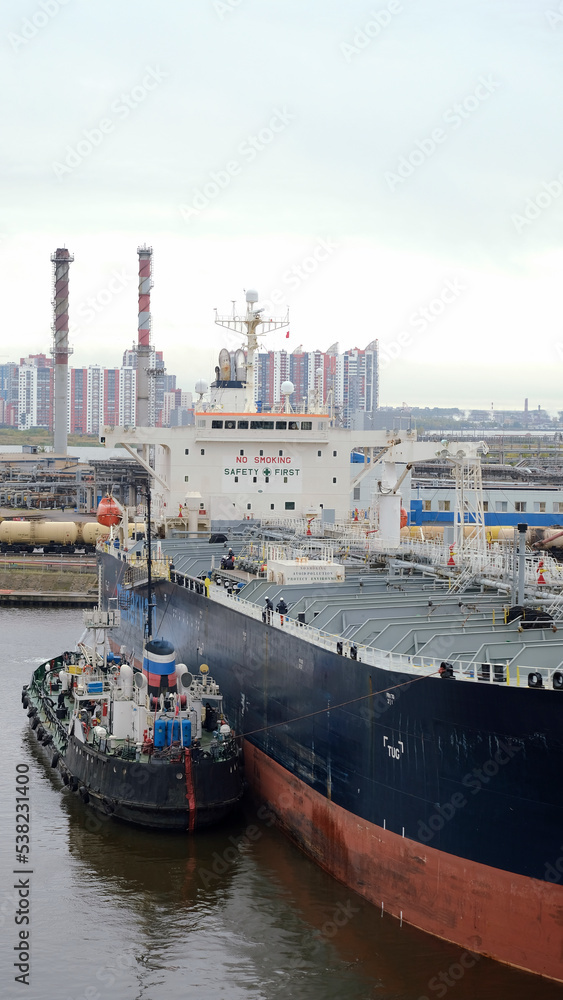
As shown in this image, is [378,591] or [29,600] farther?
[29,600]

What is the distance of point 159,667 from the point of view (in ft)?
67.2

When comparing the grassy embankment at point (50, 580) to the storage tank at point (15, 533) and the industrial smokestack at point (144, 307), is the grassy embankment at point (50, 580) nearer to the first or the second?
the storage tank at point (15, 533)

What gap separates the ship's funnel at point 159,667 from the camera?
804 inches

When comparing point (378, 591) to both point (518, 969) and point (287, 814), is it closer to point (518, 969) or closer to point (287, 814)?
point (287, 814)

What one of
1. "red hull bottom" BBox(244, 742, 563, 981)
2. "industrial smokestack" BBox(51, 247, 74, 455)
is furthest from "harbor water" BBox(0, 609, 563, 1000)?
"industrial smokestack" BBox(51, 247, 74, 455)

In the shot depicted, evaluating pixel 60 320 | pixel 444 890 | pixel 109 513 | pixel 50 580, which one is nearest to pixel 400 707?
pixel 444 890

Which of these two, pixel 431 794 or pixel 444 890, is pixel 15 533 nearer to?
pixel 431 794

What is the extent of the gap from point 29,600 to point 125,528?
56.3 feet

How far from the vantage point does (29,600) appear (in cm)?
5116

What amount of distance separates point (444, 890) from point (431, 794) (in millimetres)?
1393

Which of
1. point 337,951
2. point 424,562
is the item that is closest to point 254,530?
point 424,562

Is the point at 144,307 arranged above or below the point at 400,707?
above

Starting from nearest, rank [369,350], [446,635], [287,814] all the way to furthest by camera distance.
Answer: [446,635] < [287,814] < [369,350]

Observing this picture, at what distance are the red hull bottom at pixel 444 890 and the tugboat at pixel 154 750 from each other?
2177 millimetres
